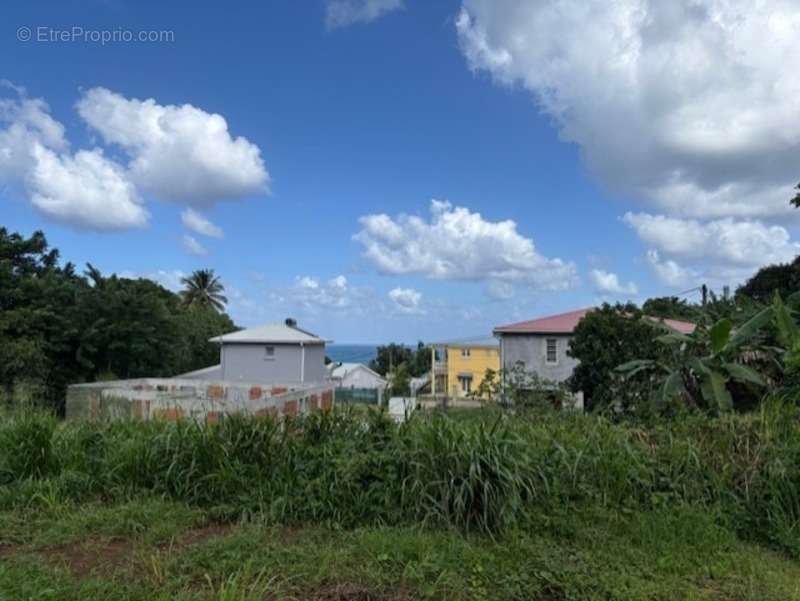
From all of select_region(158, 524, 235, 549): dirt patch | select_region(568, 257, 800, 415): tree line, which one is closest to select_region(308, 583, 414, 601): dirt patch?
select_region(158, 524, 235, 549): dirt patch

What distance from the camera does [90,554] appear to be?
11.1 feet

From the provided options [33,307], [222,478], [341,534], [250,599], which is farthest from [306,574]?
[33,307]

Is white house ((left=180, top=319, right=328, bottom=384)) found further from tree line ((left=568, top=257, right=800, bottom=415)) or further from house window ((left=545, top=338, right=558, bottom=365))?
tree line ((left=568, top=257, right=800, bottom=415))

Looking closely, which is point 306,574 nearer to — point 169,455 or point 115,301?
point 169,455

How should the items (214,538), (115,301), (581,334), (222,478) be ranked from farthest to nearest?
(115,301)
(581,334)
(222,478)
(214,538)

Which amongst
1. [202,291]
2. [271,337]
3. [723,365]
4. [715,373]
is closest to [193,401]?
[715,373]

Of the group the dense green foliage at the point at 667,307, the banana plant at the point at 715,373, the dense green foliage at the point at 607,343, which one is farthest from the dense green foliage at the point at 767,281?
the banana plant at the point at 715,373

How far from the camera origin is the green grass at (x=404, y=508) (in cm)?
307

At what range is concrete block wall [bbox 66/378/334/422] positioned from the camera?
5883 millimetres

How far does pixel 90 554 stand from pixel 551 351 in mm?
26432

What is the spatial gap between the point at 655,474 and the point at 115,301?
2281 cm

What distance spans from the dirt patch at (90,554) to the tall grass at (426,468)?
692 mm

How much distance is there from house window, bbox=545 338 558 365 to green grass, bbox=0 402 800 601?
910 inches

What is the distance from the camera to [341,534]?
372 centimetres
